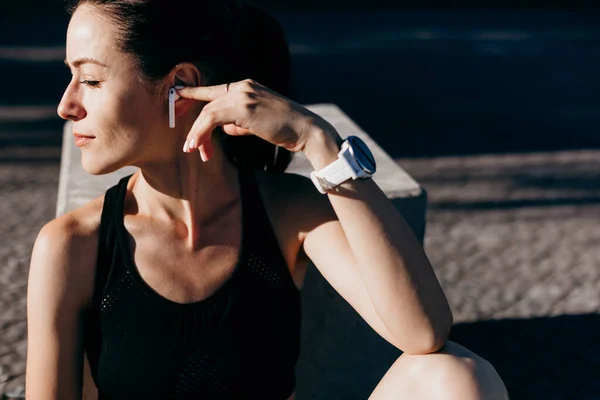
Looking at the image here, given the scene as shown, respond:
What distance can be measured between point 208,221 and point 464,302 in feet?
7.27

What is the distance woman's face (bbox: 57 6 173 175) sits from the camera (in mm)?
2100

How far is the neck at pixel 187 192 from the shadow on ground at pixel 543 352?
1.75 meters

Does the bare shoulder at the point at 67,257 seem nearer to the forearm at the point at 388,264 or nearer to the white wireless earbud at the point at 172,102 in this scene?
the white wireless earbud at the point at 172,102

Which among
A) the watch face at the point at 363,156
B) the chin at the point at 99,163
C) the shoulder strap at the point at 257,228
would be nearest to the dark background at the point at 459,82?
the shoulder strap at the point at 257,228

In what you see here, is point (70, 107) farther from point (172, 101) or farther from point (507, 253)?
point (507, 253)

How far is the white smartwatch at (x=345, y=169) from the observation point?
2156 mm

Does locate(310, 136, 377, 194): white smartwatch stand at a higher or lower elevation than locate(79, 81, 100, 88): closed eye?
lower

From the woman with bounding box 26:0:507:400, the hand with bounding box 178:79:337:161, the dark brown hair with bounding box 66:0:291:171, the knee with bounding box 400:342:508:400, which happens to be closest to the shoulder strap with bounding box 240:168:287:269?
the woman with bounding box 26:0:507:400

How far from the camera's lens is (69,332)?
2217 millimetres

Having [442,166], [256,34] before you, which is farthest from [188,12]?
[442,166]

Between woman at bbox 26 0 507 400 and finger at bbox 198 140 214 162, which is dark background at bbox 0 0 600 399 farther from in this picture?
finger at bbox 198 140 214 162

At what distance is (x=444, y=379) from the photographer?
2084 millimetres

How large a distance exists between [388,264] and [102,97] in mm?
837

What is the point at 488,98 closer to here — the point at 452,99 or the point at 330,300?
the point at 452,99
